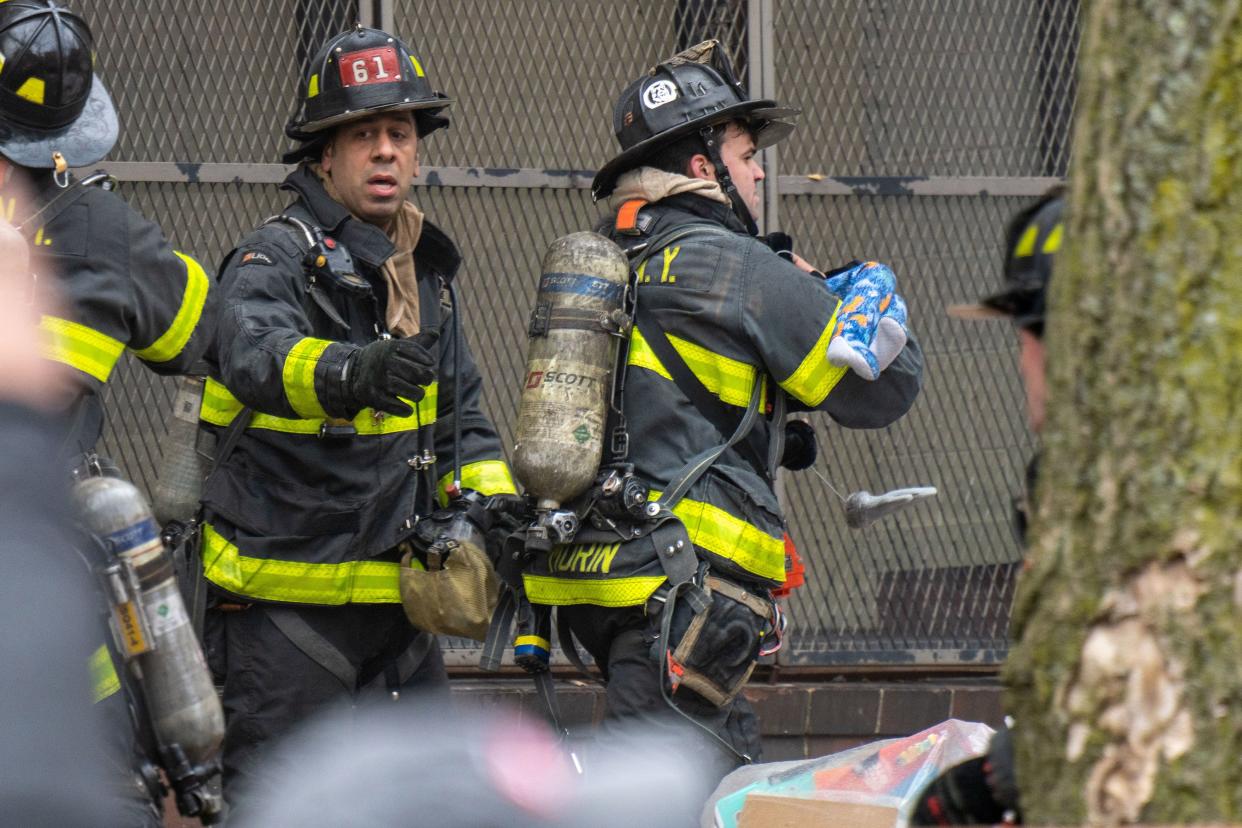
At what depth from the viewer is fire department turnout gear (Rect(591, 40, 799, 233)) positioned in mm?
4156

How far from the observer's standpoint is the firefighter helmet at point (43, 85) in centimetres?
342

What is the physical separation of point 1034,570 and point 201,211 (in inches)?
157

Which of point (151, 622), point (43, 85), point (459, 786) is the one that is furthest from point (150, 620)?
point (43, 85)

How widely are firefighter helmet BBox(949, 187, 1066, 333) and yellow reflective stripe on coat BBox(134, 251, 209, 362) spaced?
6.62ft

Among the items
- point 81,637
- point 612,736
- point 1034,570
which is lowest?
point 612,736

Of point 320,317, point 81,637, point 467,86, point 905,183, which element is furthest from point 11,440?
point 905,183

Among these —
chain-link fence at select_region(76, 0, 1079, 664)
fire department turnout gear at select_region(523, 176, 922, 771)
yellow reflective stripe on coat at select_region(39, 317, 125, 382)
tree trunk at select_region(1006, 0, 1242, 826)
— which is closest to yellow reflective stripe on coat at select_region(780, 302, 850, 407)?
fire department turnout gear at select_region(523, 176, 922, 771)

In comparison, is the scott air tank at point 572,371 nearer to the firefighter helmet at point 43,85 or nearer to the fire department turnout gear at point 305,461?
the fire department turnout gear at point 305,461

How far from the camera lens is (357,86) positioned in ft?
14.0

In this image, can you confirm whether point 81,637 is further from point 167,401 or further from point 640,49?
point 640,49

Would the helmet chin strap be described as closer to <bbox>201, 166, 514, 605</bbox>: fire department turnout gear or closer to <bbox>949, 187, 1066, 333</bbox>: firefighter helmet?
→ <bbox>201, 166, 514, 605</bbox>: fire department turnout gear

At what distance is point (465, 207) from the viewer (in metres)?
5.54

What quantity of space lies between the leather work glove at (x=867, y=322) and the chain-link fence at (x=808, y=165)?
161 cm

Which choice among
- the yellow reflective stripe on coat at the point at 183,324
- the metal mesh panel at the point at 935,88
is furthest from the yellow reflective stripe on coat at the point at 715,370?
the metal mesh panel at the point at 935,88
